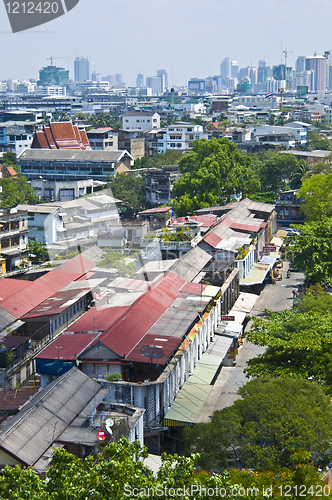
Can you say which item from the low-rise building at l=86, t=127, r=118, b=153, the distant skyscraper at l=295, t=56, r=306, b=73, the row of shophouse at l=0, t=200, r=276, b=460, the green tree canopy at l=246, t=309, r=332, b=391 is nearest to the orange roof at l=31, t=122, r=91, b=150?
the low-rise building at l=86, t=127, r=118, b=153

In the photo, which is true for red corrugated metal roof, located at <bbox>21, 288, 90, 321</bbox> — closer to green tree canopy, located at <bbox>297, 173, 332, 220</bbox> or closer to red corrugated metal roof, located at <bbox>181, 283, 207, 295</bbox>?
red corrugated metal roof, located at <bbox>181, 283, 207, 295</bbox>

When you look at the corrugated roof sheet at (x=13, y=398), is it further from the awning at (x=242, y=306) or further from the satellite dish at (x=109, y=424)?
the awning at (x=242, y=306)

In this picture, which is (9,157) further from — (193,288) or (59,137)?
(193,288)

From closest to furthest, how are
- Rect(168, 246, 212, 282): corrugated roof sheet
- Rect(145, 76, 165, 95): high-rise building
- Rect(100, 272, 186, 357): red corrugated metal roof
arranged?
Rect(100, 272, 186, 357): red corrugated metal roof < Rect(168, 246, 212, 282): corrugated roof sheet < Rect(145, 76, 165, 95): high-rise building

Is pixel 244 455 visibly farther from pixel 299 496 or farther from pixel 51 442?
pixel 51 442

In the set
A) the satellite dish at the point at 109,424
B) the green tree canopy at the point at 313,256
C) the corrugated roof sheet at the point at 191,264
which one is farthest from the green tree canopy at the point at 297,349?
the green tree canopy at the point at 313,256
